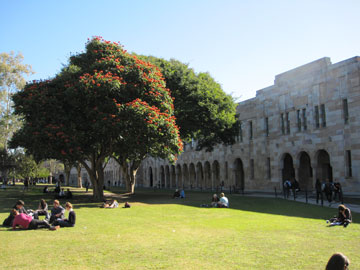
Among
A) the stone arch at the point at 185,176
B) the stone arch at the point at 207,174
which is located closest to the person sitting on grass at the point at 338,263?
the stone arch at the point at 207,174

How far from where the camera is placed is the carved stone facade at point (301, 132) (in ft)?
99.7

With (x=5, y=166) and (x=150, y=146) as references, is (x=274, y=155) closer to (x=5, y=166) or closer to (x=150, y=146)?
(x=150, y=146)

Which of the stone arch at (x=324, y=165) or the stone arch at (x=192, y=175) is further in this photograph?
the stone arch at (x=192, y=175)

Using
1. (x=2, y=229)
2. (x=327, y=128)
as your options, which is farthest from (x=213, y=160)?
(x=2, y=229)

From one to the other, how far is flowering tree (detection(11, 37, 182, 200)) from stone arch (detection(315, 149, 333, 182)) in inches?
656

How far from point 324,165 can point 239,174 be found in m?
14.6

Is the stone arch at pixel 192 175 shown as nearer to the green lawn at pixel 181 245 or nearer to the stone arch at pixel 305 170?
the stone arch at pixel 305 170

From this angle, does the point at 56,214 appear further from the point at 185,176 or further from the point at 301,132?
the point at 185,176

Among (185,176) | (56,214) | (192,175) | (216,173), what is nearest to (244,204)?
(56,214)

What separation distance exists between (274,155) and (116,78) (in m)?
22.6

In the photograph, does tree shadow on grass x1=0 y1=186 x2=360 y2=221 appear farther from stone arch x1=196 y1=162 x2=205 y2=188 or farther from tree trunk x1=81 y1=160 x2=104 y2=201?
stone arch x1=196 y1=162 x2=205 y2=188

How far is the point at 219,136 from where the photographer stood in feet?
111

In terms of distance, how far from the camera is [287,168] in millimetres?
39469

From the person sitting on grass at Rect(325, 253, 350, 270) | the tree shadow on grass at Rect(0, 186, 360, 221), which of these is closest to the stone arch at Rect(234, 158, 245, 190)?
the tree shadow on grass at Rect(0, 186, 360, 221)
